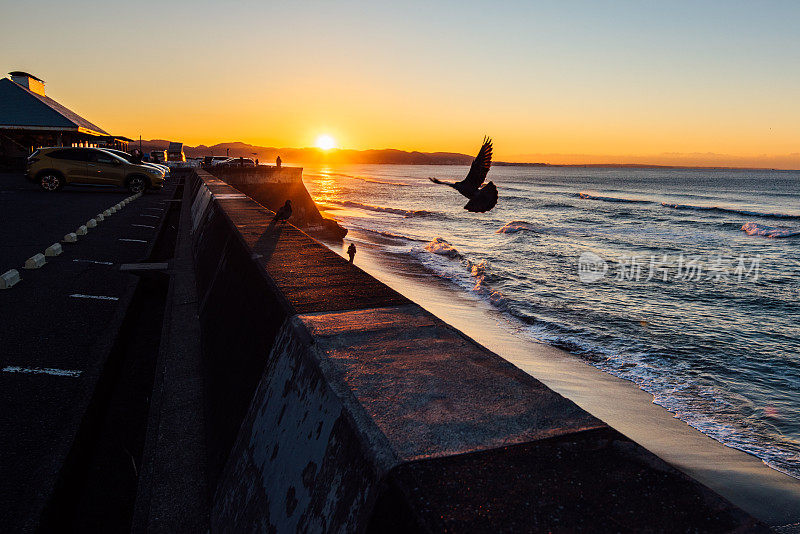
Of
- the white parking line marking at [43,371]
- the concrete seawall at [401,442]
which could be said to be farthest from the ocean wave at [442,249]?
the concrete seawall at [401,442]

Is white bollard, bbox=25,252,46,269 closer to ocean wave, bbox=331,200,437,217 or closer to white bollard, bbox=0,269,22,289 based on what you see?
white bollard, bbox=0,269,22,289

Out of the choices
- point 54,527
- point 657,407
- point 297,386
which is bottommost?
point 657,407

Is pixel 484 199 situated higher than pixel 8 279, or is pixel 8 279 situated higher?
pixel 484 199

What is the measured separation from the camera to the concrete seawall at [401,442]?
5.13ft

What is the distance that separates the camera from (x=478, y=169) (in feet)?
20.4

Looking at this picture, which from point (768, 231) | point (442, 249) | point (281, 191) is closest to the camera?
point (442, 249)

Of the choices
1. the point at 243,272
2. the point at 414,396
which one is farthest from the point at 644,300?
the point at 414,396

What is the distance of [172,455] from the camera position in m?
3.39

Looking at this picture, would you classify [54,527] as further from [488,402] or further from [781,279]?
[781,279]

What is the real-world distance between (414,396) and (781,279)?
2240 cm

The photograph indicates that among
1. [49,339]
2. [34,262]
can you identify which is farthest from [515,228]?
[49,339]

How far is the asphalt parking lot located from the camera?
303cm

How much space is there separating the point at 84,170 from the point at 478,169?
20647mm

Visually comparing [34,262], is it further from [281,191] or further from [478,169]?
[281,191]
